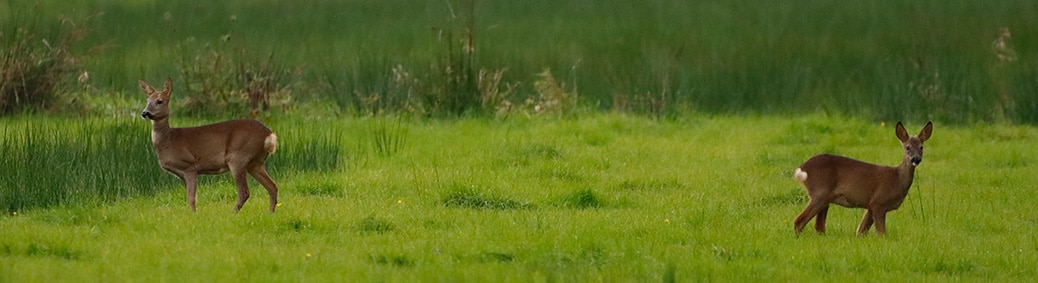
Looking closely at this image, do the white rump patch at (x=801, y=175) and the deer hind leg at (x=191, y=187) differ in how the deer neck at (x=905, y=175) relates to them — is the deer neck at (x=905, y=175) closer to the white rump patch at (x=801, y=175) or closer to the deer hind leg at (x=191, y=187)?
the white rump patch at (x=801, y=175)

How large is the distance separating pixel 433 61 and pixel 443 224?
977cm

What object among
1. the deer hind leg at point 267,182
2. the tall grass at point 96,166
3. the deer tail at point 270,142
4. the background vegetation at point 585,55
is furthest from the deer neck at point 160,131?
the background vegetation at point 585,55

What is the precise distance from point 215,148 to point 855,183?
4.25 m

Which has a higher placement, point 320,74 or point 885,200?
point 885,200

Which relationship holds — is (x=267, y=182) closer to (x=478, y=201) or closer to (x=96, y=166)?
(x=478, y=201)

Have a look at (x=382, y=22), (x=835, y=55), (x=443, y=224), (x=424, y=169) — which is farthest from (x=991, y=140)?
(x=382, y=22)

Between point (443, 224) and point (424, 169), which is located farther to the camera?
point (424, 169)

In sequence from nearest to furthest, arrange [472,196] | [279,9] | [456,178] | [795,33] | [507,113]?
[472,196], [456,178], [507,113], [795,33], [279,9]

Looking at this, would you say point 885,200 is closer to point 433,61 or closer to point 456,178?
point 456,178

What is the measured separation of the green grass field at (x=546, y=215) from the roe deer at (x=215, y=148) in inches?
11.1

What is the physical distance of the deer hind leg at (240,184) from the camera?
36.0 ft

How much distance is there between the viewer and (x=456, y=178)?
1314cm

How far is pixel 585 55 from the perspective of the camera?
22.2m

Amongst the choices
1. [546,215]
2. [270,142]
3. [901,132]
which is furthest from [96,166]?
[901,132]
